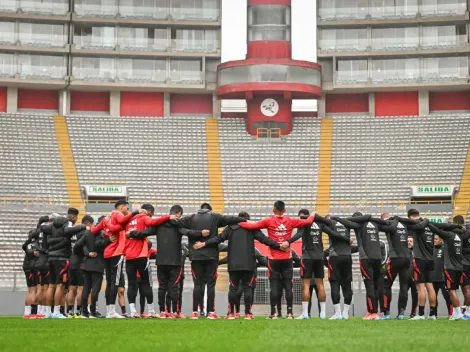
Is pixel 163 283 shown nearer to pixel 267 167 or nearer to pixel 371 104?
pixel 267 167

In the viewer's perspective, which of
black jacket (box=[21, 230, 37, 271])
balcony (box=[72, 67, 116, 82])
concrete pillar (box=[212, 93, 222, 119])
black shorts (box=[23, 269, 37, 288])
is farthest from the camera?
concrete pillar (box=[212, 93, 222, 119])

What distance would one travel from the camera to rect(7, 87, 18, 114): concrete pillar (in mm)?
57750

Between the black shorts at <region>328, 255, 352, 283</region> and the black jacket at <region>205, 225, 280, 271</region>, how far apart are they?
6.43 ft

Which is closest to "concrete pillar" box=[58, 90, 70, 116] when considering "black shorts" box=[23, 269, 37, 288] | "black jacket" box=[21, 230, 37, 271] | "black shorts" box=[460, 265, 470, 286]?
"black shorts" box=[23, 269, 37, 288]

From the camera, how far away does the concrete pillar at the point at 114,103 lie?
192 feet

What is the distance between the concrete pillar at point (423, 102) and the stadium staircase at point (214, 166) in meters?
12.8

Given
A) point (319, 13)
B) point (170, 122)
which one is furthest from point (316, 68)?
point (170, 122)

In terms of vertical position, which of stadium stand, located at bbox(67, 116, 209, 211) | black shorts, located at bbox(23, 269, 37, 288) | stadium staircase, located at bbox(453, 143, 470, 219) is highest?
stadium stand, located at bbox(67, 116, 209, 211)

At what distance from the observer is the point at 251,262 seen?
62.9 ft

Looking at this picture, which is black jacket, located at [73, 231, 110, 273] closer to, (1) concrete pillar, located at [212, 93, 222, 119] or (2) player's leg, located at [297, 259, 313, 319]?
(2) player's leg, located at [297, 259, 313, 319]

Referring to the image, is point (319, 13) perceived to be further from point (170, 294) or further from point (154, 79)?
point (170, 294)

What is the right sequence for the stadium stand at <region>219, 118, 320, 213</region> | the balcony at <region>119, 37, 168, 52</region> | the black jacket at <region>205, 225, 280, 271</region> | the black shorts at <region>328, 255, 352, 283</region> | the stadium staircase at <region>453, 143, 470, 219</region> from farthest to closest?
the balcony at <region>119, 37, 168, 52</region>
the stadium stand at <region>219, 118, 320, 213</region>
the stadium staircase at <region>453, 143, 470, 219</region>
the black shorts at <region>328, 255, 352, 283</region>
the black jacket at <region>205, 225, 280, 271</region>

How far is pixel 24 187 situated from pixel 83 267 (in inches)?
1163

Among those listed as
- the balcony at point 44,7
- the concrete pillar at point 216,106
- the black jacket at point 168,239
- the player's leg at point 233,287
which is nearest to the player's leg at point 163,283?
the black jacket at point 168,239
